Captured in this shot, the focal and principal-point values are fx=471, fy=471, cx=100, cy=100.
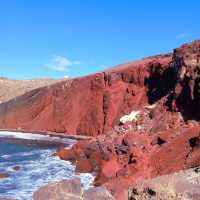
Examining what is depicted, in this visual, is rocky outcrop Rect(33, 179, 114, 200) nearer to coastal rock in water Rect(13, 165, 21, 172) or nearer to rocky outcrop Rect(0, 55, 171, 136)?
coastal rock in water Rect(13, 165, 21, 172)

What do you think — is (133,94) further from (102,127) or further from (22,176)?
(22,176)

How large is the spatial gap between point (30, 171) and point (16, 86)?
312 feet

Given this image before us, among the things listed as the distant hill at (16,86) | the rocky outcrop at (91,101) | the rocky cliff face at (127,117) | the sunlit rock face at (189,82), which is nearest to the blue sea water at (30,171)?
the rocky cliff face at (127,117)

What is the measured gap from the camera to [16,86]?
124 meters

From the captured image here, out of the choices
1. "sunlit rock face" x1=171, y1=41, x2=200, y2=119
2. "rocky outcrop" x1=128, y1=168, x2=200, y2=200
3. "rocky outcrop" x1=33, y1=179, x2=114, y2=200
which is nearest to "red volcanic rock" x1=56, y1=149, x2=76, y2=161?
"sunlit rock face" x1=171, y1=41, x2=200, y2=119

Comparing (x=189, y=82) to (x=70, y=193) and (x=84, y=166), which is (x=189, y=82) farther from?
(x=70, y=193)

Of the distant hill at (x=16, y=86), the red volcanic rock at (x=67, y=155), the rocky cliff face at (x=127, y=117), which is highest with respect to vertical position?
the distant hill at (x=16, y=86)

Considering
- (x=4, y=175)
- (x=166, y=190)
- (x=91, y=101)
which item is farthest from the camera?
(x=91, y=101)

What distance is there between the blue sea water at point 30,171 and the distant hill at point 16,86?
6669cm

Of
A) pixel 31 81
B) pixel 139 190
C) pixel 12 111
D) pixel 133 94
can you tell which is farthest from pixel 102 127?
pixel 31 81

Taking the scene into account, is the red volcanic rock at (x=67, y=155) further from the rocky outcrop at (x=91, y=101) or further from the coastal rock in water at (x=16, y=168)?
the rocky outcrop at (x=91, y=101)

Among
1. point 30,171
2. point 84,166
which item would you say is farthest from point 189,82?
point 30,171

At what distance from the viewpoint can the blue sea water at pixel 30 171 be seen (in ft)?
80.4

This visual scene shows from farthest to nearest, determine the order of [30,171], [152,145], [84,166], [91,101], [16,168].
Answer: [91,101] → [16,168] → [84,166] → [30,171] → [152,145]
